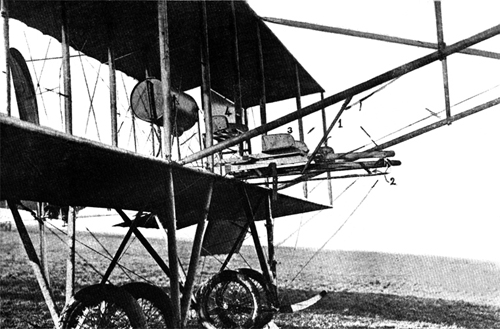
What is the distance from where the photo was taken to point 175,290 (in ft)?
18.6

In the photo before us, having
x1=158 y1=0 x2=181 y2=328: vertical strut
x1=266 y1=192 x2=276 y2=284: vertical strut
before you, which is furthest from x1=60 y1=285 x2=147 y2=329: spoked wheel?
x1=266 y1=192 x2=276 y2=284: vertical strut

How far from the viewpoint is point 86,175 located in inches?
212

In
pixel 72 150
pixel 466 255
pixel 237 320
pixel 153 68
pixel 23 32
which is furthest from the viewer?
pixel 466 255

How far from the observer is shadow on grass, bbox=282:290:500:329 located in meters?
12.8

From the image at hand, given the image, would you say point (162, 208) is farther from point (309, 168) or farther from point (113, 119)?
point (309, 168)

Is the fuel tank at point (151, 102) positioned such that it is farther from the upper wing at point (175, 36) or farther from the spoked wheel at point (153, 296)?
the spoked wheel at point (153, 296)

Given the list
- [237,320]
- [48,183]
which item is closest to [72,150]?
[48,183]

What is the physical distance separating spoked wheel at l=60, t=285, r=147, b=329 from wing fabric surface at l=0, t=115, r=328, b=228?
1.20 metres

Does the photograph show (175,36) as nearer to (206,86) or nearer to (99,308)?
(206,86)

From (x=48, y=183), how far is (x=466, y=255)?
9923 centimetres

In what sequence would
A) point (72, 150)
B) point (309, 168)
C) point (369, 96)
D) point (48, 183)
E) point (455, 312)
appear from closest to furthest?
point (72, 150) → point (48, 183) → point (369, 96) → point (309, 168) → point (455, 312)

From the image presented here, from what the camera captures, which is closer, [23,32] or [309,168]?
[309,168]

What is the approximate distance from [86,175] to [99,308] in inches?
57.0

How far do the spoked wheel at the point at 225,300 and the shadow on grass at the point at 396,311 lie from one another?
6.34ft
